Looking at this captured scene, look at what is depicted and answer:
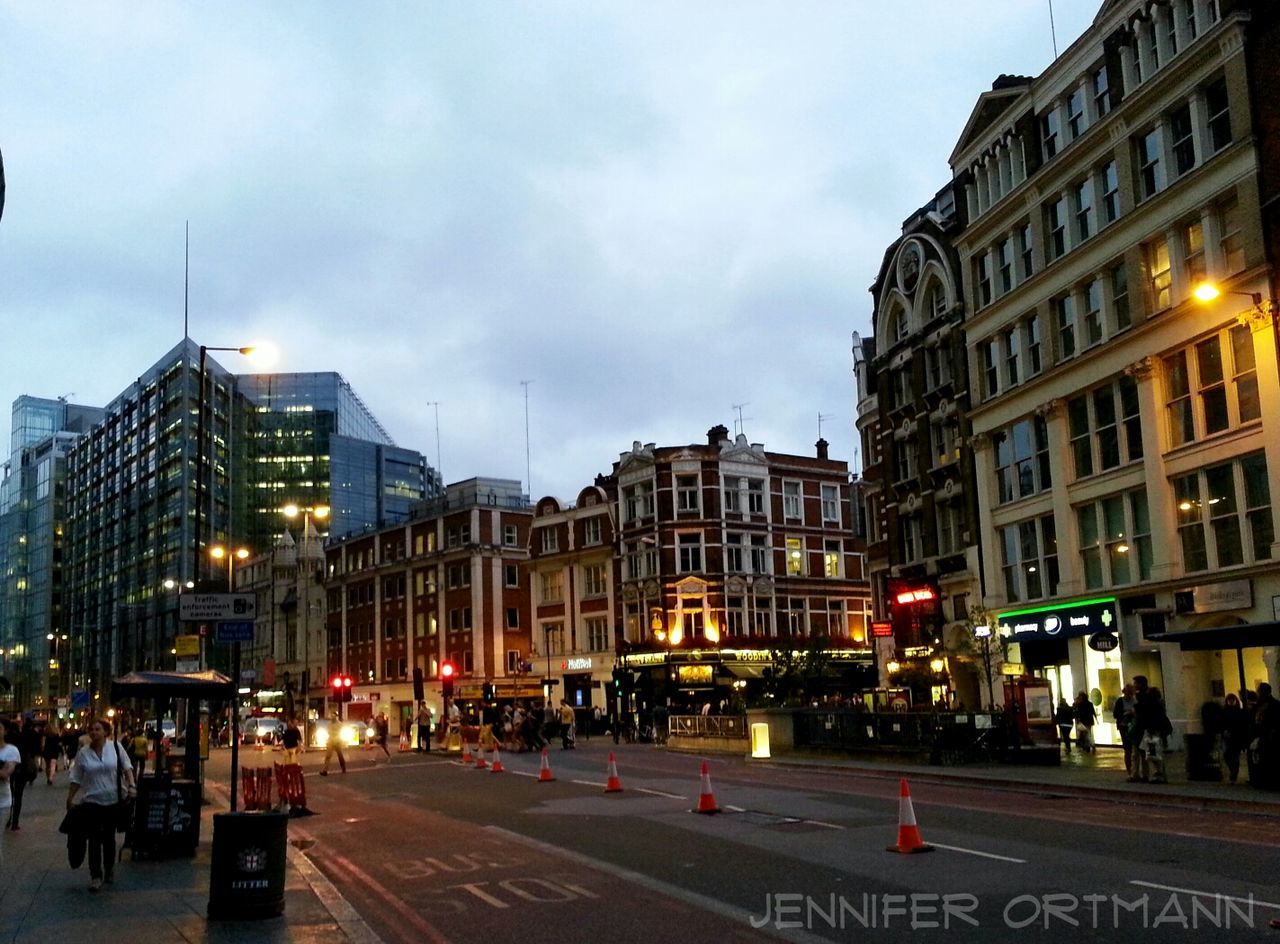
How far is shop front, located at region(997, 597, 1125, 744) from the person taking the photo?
116 feet

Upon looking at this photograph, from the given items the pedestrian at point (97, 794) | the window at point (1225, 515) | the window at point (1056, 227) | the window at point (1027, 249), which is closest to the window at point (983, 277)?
the window at point (1027, 249)

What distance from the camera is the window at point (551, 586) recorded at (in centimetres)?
7856

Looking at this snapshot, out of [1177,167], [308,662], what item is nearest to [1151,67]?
[1177,167]

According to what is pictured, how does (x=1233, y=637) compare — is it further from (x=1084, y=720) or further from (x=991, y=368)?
(x=991, y=368)

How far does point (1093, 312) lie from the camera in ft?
120

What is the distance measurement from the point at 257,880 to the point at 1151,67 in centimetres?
3177

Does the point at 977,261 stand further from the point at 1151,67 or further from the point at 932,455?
the point at 1151,67

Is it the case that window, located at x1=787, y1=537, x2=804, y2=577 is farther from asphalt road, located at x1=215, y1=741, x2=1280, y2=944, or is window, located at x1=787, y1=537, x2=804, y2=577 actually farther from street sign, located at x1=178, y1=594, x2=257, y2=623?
street sign, located at x1=178, y1=594, x2=257, y2=623

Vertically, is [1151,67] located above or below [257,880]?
above

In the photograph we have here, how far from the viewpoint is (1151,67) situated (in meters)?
33.6

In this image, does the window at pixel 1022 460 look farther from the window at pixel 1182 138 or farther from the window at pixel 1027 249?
the window at pixel 1182 138

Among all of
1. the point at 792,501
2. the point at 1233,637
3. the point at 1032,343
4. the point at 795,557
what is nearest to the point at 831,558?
the point at 795,557

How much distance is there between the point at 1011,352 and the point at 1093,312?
197 inches

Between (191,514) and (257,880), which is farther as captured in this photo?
(191,514)
